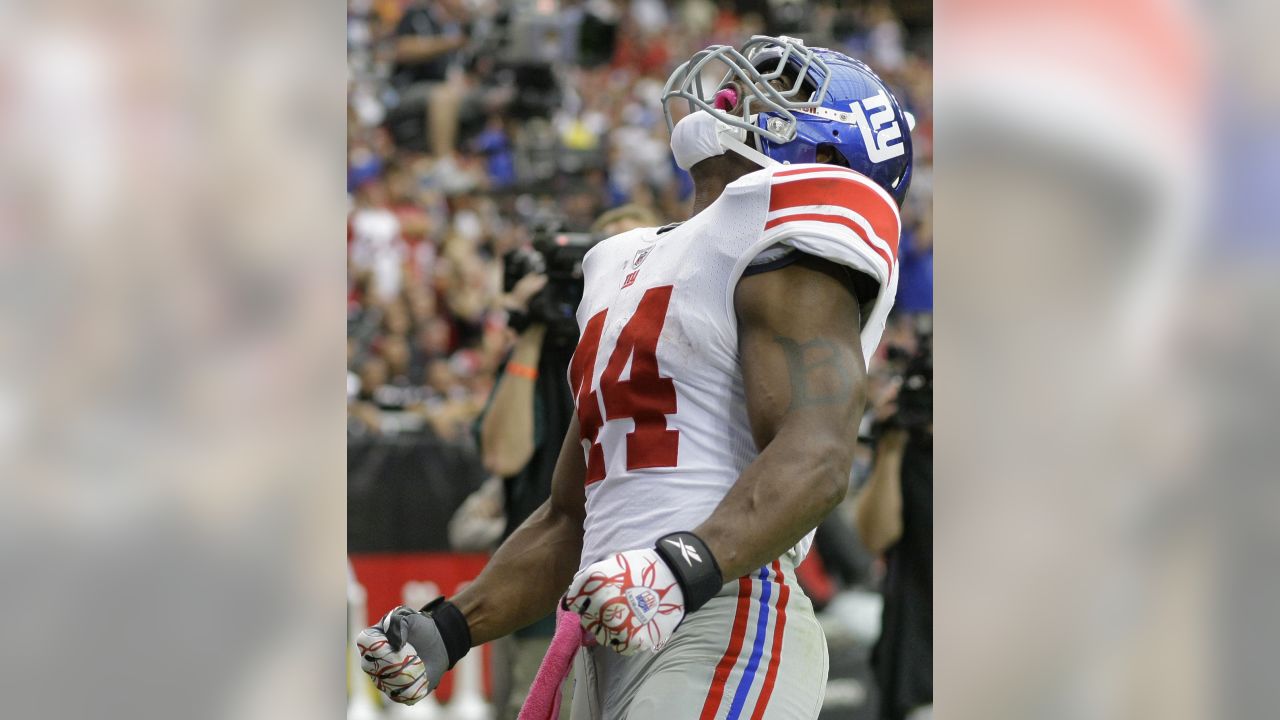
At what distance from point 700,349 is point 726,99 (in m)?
0.50

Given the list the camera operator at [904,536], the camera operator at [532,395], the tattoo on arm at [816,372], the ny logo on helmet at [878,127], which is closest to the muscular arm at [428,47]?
the camera operator at [904,536]

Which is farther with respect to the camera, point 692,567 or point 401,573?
point 401,573

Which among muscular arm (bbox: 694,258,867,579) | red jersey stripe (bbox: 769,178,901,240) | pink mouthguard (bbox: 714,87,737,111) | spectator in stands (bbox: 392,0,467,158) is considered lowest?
muscular arm (bbox: 694,258,867,579)

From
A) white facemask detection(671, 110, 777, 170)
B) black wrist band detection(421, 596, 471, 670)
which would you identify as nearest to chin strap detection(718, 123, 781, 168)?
white facemask detection(671, 110, 777, 170)

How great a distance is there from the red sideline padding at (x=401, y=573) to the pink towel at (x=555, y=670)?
3.63 meters

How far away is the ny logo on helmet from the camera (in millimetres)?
2289

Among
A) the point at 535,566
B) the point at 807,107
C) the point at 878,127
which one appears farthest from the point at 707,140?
the point at 535,566

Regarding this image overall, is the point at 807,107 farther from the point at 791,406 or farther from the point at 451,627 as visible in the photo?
the point at 451,627

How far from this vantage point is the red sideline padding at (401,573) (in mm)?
5789

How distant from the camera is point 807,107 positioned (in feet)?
7.47

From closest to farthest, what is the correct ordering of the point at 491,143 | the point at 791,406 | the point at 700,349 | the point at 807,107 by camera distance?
1. the point at 791,406
2. the point at 700,349
3. the point at 807,107
4. the point at 491,143

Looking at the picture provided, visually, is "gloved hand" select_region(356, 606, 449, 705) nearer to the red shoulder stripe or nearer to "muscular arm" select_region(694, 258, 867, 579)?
Result: "muscular arm" select_region(694, 258, 867, 579)
